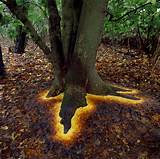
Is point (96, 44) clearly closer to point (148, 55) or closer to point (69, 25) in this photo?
point (69, 25)

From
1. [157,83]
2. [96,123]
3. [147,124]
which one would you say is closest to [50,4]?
[96,123]

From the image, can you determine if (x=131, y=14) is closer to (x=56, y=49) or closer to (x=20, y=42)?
(x=56, y=49)

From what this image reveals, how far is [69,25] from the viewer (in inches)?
249

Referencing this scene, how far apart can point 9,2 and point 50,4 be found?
820mm

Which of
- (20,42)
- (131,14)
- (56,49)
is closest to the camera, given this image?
(56,49)

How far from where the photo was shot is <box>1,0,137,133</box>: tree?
18.9 feet

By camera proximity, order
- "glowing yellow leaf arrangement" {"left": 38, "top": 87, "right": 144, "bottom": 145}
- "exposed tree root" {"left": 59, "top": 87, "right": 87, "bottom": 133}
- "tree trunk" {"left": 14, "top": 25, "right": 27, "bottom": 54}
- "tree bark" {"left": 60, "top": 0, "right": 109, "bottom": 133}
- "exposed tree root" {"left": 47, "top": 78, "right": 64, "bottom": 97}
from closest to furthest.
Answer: "glowing yellow leaf arrangement" {"left": 38, "top": 87, "right": 144, "bottom": 145} < "exposed tree root" {"left": 59, "top": 87, "right": 87, "bottom": 133} < "tree bark" {"left": 60, "top": 0, "right": 109, "bottom": 133} < "exposed tree root" {"left": 47, "top": 78, "right": 64, "bottom": 97} < "tree trunk" {"left": 14, "top": 25, "right": 27, "bottom": 54}

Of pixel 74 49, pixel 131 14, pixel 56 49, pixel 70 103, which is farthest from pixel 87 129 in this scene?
pixel 131 14

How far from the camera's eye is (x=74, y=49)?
6.02 m

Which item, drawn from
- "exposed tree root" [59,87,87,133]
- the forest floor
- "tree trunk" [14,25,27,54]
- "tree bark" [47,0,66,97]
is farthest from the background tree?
"tree trunk" [14,25,27,54]

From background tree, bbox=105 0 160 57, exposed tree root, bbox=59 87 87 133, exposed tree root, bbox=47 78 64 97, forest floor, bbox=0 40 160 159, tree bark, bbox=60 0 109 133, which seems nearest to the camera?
forest floor, bbox=0 40 160 159

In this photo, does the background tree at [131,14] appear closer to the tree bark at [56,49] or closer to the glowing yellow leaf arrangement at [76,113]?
the tree bark at [56,49]

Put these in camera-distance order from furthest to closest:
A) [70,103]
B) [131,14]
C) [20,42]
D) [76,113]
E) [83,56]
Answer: [20,42]
[131,14]
[83,56]
[70,103]
[76,113]

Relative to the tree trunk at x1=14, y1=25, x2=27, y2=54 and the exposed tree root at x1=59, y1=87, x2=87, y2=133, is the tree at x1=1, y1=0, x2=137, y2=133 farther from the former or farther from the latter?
the tree trunk at x1=14, y1=25, x2=27, y2=54
